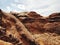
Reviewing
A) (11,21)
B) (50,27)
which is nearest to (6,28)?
(11,21)

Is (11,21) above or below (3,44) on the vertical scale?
above

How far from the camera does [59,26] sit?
3356 cm

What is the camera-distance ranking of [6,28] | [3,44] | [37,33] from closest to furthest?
1. [3,44]
2. [6,28]
3. [37,33]

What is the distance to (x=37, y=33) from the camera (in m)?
32.7

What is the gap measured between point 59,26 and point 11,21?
23.1 feet

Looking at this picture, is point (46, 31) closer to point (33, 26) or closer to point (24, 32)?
point (33, 26)

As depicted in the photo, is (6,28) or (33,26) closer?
(6,28)

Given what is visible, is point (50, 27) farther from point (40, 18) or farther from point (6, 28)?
point (6, 28)

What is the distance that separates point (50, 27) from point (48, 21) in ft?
4.64

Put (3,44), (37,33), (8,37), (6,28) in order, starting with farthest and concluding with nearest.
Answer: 1. (37,33)
2. (6,28)
3. (8,37)
4. (3,44)

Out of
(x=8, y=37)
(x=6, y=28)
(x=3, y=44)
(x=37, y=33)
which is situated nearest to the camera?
(x=3, y=44)

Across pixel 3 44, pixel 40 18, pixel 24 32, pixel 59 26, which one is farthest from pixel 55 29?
pixel 3 44

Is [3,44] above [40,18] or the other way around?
the other way around

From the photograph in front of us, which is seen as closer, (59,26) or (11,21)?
(11,21)
